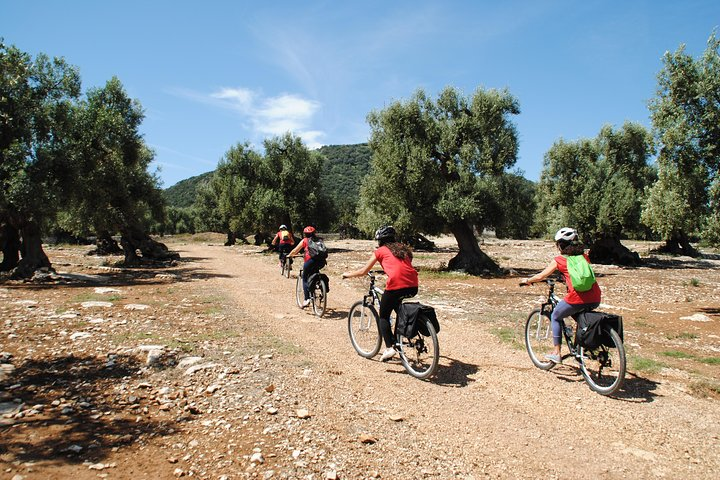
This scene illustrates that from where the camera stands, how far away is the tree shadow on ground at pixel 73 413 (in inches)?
183

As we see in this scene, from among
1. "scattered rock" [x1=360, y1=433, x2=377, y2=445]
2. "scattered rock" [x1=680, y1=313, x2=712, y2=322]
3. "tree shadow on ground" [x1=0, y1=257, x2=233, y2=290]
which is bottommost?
"scattered rock" [x1=680, y1=313, x2=712, y2=322]

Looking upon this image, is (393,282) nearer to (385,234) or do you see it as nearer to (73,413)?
(385,234)

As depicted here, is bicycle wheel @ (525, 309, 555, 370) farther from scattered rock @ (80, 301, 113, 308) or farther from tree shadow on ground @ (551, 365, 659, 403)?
scattered rock @ (80, 301, 113, 308)

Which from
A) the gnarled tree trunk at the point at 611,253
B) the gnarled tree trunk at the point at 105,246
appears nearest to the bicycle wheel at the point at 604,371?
the gnarled tree trunk at the point at 611,253

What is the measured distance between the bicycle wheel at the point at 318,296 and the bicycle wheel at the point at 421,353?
4.38 meters

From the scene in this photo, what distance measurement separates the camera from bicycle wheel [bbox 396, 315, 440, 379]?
22.1 ft

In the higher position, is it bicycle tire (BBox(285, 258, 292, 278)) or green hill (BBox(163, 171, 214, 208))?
green hill (BBox(163, 171, 214, 208))

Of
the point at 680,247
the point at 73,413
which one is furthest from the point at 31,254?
the point at 680,247

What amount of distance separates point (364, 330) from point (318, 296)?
3767 mm

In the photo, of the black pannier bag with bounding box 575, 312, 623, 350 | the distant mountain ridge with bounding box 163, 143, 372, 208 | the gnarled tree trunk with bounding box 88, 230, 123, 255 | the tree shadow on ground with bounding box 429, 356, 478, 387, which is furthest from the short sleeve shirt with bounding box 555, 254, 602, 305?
the distant mountain ridge with bounding box 163, 143, 372, 208

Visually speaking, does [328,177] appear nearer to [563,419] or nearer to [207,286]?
[207,286]

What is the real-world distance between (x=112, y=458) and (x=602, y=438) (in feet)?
18.2

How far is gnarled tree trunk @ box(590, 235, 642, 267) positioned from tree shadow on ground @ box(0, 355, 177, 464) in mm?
33030

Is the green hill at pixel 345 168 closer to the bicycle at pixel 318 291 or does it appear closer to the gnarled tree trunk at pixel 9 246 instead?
the gnarled tree trunk at pixel 9 246
